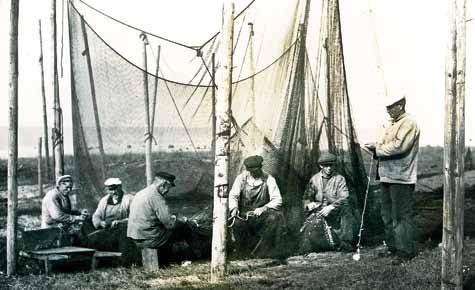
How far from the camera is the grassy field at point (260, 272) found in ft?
15.1

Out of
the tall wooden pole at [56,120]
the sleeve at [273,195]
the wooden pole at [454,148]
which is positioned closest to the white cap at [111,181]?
the tall wooden pole at [56,120]

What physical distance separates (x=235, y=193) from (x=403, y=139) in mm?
1646

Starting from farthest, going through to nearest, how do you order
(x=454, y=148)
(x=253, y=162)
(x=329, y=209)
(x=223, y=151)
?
(x=329, y=209)
(x=253, y=162)
(x=223, y=151)
(x=454, y=148)

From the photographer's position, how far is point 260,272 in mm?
4953

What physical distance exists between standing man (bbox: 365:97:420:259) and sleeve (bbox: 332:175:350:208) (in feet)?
1.33

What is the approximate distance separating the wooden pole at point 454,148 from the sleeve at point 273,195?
1697 millimetres

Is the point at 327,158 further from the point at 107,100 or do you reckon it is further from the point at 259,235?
the point at 107,100

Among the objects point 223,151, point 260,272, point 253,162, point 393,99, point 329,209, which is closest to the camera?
point 223,151

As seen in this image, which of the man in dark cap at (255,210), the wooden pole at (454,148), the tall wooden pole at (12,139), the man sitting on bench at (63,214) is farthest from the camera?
the man in dark cap at (255,210)

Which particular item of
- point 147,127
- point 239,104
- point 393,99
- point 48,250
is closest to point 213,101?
point 239,104

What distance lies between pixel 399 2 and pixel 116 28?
9.15ft

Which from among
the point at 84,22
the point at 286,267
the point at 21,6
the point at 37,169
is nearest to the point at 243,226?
the point at 286,267

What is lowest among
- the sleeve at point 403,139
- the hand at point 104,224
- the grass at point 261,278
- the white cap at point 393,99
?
the grass at point 261,278

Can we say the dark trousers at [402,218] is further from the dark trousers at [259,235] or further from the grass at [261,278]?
the dark trousers at [259,235]
